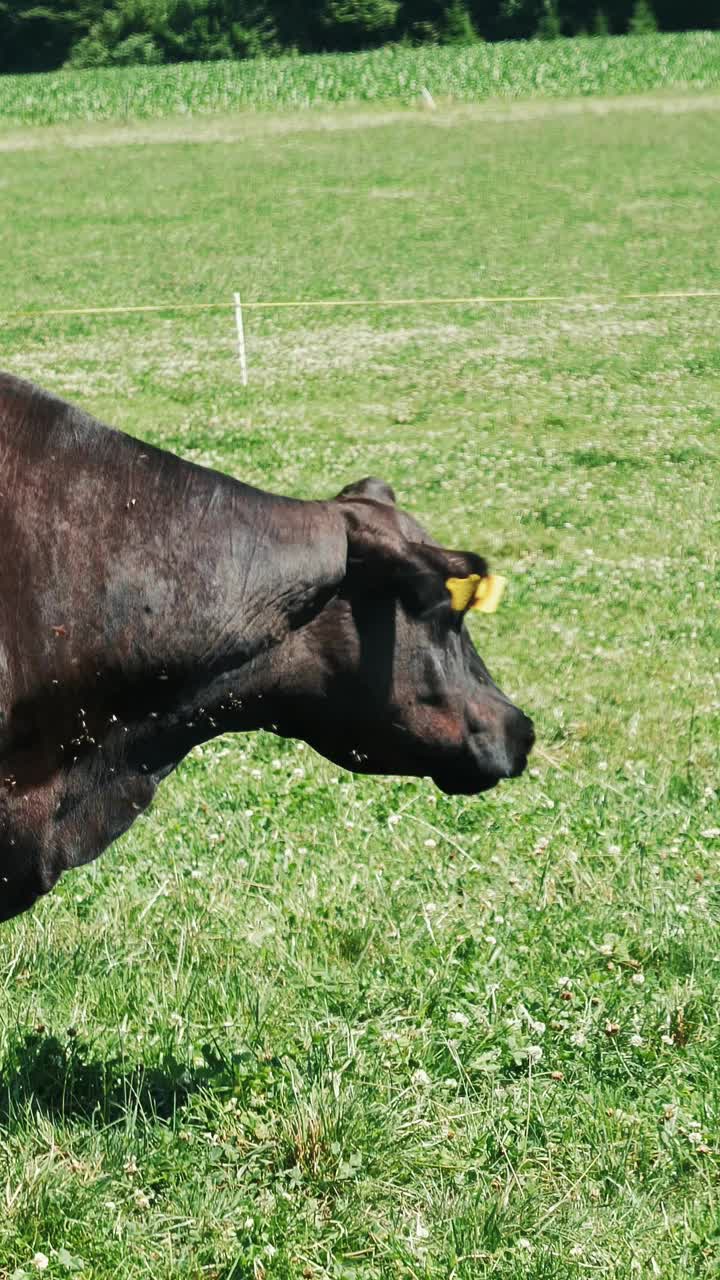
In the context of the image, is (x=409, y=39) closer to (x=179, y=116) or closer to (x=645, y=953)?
(x=179, y=116)

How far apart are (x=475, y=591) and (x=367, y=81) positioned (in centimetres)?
5760

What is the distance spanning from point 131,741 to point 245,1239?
127cm

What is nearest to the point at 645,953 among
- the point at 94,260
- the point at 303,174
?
the point at 94,260

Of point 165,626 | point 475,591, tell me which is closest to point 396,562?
point 475,591

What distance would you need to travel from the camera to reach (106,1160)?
3.88 m

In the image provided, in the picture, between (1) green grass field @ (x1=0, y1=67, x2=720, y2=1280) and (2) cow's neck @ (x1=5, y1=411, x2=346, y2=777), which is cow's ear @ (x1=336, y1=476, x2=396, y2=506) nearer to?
(2) cow's neck @ (x1=5, y1=411, x2=346, y2=777)

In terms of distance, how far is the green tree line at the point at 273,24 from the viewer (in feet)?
297

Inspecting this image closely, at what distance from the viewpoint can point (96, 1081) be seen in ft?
13.7

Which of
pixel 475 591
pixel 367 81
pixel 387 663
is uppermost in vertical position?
pixel 475 591

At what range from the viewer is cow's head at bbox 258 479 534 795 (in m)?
3.60

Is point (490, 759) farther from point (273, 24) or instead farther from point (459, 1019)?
point (273, 24)

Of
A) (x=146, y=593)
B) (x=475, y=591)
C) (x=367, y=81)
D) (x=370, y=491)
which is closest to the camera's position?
(x=146, y=593)

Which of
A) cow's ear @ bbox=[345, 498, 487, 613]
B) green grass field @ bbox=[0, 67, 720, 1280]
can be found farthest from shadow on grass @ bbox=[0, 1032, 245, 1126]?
cow's ear @ bbox=[345, 498, 487, 613]

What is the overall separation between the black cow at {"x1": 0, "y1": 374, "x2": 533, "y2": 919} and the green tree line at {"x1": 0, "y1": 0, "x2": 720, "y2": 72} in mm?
93180
